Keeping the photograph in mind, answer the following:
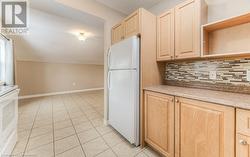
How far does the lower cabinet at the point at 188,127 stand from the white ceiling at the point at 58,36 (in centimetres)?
212

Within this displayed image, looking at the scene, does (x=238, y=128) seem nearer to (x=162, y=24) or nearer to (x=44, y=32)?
(x=162, y=24)

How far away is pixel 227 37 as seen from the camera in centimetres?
162

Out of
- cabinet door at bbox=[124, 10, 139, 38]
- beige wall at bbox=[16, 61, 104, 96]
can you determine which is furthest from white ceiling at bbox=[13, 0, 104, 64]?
cabinet door at bbox=[124, 10, 139, 38]

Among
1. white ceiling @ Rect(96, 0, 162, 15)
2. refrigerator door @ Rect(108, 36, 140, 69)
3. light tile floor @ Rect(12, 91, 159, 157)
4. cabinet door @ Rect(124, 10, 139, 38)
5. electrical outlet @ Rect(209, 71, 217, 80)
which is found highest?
white ceiling @ Rect(96, 0, 162, 15)

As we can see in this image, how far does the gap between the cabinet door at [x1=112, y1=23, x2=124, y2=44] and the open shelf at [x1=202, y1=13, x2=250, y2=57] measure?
1303mm

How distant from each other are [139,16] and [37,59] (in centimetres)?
525

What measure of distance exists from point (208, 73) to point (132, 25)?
131 centimetres

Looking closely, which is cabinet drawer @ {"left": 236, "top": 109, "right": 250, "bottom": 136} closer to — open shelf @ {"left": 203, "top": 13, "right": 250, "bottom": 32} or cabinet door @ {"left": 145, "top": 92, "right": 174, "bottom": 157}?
cabinet door @ {"left": 145, "top": 92, "right": 174, "bottom": 157}

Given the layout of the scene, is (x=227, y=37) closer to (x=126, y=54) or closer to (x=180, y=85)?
(x=180, y=85)

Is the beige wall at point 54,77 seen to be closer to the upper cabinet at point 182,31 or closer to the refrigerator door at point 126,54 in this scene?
the refrigerator door at point 126,54

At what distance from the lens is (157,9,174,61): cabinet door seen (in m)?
1.89

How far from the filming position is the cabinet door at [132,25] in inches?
77.2

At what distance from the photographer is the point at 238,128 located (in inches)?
38.7

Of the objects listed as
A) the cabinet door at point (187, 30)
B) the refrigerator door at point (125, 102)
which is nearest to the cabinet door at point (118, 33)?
the refrigerator door at point (125, 102)
